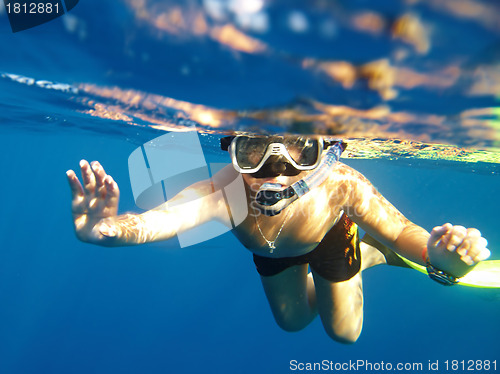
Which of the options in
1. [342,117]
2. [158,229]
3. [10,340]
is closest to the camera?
[158,229]

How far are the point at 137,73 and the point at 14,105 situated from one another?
29.6 feet

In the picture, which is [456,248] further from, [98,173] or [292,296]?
[292,296]

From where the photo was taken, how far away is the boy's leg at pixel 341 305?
5055mm

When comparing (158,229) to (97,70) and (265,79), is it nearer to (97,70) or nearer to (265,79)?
(265,79)

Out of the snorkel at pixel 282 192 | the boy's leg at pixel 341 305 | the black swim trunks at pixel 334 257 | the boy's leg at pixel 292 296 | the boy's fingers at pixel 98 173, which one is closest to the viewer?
the boy's fingers at pixel 98 173

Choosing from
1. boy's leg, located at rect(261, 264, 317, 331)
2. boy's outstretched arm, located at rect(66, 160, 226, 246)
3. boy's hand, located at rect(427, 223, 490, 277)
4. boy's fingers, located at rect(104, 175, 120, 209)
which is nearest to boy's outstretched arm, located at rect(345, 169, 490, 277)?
boy's hand, located at rect(427, 223, 490, 277)

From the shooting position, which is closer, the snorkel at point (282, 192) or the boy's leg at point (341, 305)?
the snorkel at point (282, 192)

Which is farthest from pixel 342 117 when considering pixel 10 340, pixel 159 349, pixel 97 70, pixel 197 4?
pixel 10 340

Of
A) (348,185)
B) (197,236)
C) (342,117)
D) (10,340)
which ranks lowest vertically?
(10,340)

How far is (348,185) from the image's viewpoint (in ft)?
13.2

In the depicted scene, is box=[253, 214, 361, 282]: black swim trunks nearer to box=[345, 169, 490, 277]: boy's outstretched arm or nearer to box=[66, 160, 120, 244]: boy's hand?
box=[345, 169, 490, 277]: boy's outstretched arm

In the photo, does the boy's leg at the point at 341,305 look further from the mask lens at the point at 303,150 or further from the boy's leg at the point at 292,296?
the mask lens at the point at 303,150

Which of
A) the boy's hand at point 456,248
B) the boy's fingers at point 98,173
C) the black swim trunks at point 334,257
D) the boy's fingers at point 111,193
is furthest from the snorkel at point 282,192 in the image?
the black swim trunks at point 334,257

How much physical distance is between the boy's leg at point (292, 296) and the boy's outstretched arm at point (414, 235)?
1.84 m
